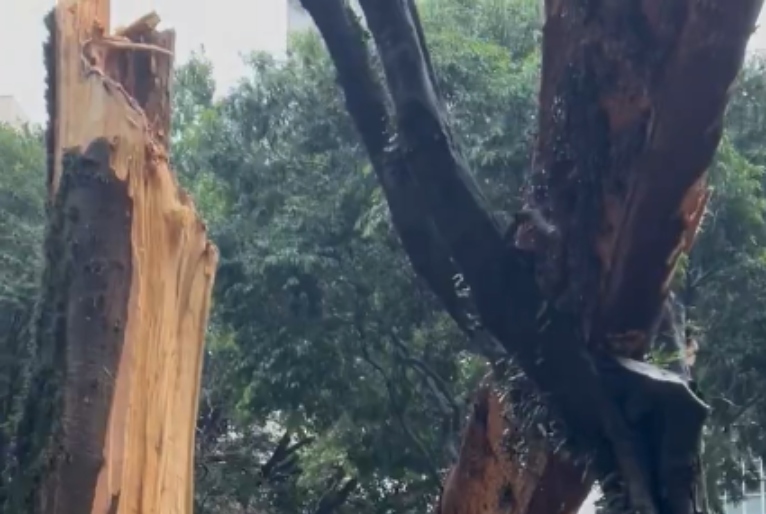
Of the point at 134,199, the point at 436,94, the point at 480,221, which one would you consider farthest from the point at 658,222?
the point at 134,199

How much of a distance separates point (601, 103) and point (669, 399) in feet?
1.91

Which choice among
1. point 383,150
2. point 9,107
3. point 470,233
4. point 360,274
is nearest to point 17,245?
point 360,274

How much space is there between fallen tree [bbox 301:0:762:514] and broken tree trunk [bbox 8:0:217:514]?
43cm

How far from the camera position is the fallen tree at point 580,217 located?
95.4 inches

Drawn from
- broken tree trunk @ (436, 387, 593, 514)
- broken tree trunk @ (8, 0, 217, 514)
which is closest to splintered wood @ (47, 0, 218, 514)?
broken tree trunk @ (8, 0, 217, 514)

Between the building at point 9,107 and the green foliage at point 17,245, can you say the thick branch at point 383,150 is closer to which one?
the green foliage at point 17,245

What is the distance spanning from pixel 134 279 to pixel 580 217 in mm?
891

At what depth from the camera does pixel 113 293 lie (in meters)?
2.64

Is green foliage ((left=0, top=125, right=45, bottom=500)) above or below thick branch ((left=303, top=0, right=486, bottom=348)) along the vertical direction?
above

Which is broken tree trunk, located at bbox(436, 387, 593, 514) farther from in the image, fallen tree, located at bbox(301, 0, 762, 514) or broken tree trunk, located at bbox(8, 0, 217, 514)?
broken tree trunk, located at bbox(8, 0, 217, 514)

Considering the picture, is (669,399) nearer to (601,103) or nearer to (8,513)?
(601,103)

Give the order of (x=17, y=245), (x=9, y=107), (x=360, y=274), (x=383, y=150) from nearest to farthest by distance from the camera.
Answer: (x=383, y=150) < (x=360, y=274) < (x=17, y=245) < (x=9, y=107)

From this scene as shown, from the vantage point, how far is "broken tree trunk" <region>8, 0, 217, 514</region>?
2.59 meters

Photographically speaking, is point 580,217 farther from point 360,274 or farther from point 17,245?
point 17,245
